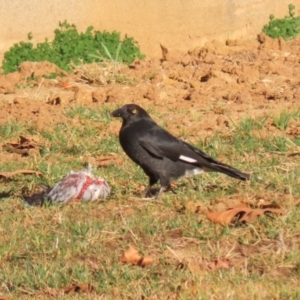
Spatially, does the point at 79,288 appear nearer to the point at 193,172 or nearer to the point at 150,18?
the point at 193,172

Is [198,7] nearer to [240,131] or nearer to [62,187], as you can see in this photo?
[240,131]

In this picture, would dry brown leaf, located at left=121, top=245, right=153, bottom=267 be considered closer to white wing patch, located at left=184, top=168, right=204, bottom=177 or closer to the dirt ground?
white wing patch, located at left=184, top=168, right=204, bottom=177

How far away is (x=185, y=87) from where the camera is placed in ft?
33.8

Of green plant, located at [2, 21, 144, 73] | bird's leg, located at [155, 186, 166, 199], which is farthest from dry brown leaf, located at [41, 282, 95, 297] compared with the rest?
green plant, located at [2, 21, 144, 73]

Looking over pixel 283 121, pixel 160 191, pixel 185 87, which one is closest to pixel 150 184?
pixel 160 191

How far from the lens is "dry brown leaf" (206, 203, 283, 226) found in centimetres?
595

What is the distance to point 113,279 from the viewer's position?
5.20m

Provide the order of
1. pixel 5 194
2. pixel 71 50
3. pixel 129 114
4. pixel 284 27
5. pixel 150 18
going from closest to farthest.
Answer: pixel 129 114, pixel 5 194, pixel 71 50, pixel 150 18, pixel 284 27

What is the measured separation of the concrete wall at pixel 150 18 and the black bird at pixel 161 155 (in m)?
4.43

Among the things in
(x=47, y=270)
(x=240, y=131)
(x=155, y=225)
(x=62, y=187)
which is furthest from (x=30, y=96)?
(x=47, y=270)

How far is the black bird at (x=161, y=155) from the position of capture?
22.7 feet

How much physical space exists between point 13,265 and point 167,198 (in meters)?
1.53

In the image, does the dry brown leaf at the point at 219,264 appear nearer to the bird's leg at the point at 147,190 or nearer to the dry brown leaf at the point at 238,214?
the dry brown leaf at the point at 238,214

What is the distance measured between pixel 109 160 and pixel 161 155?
1074 mm
